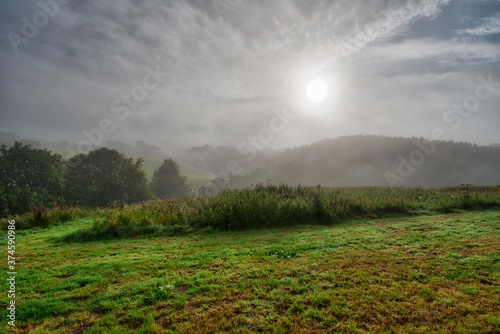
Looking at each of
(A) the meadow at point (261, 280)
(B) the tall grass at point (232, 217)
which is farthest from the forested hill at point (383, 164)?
(A) the meadow at point (261, 280)

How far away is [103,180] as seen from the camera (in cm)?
3512

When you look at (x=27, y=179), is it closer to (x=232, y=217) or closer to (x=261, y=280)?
(x=232, y=217)

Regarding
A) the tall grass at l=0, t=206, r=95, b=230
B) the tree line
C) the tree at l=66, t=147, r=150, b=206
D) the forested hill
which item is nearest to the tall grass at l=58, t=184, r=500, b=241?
the tall grass at l=0, t=206, r=95, b=230

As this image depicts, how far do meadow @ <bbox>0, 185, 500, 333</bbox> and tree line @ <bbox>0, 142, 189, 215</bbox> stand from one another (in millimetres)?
10338

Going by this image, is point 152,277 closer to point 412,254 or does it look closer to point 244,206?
point 244,206

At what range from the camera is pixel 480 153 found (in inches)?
3241

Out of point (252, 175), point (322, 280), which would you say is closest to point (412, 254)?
point (322, 280)

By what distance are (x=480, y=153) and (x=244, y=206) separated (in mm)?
111940

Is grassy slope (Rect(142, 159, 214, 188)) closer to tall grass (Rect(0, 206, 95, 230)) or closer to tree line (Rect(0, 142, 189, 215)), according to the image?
tree line (Rect(0, 142, 189, 215))

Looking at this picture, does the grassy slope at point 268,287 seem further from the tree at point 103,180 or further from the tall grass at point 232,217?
the tree at point 103,180

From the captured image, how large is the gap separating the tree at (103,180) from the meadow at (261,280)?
1142 inches

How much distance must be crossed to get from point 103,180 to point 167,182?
24.0 m

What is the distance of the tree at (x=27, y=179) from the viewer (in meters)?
23.1

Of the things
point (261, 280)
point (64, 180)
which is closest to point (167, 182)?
point (64, 180)
